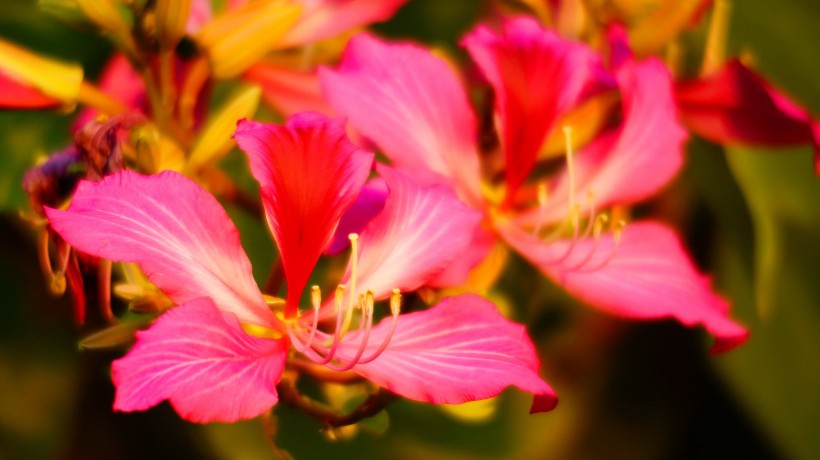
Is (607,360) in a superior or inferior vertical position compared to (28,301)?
inferior

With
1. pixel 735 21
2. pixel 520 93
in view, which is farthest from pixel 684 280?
pixel 735 21

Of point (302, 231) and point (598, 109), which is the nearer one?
point (302, 231)

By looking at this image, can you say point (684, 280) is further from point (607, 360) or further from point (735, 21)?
point (607, 360)

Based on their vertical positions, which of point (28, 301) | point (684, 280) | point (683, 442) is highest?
point (684, 280)

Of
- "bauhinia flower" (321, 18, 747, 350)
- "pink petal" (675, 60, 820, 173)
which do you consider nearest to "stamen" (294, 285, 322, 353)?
"bauhinia flower" (321, 18, 747, 350)

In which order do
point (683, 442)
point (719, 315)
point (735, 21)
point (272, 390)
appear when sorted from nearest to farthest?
1. point (272, 390)
2. point (719, 315)
3. point (735, 21)
4. point (683, 442)

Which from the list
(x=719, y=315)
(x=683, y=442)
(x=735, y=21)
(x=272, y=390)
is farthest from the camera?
(x=683, y=442)

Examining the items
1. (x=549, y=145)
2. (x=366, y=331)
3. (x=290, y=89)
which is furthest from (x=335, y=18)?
(x=366, y=331)

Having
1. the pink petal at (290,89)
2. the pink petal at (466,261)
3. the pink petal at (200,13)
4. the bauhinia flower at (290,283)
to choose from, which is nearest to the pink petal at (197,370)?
the bauhinia flower at (290,283)
